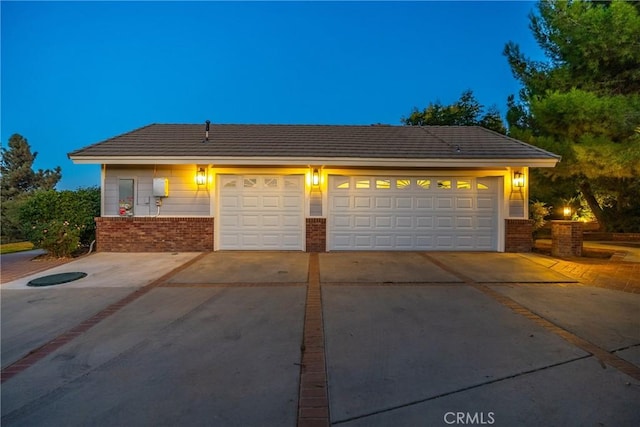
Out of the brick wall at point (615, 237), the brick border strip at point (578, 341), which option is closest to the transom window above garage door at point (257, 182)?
the brick border strip at point (578, 341)

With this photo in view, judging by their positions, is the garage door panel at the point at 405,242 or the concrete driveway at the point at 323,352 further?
the garage door panel at the point at 405,242

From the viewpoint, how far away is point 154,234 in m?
8.75

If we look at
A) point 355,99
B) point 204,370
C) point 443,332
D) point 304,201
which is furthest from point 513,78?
point 355,99

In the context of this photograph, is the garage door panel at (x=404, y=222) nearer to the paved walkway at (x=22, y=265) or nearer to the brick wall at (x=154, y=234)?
the brick wall at (x=154, y=234)

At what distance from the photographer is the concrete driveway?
227cm

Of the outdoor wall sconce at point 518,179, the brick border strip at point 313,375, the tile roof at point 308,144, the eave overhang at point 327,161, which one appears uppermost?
the tile roof at point 308,144

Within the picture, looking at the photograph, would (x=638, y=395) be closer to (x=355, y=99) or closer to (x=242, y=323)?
(x=242, y=323)

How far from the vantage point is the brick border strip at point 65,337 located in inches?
113

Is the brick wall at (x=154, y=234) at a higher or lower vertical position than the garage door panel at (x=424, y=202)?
lower

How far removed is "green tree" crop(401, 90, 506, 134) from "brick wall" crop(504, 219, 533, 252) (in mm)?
12867

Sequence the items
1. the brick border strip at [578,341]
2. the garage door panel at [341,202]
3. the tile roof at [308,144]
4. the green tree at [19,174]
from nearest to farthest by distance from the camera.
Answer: the brick border strip at [578,341] → the tile roof at [308,144] → the garage door panel at [341,202] → the green tree at [19,174]

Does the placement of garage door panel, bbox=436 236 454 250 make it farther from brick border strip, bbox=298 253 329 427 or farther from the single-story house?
brick border strip, bbox=298 253 329 427

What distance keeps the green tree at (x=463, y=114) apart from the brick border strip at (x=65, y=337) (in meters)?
19.7

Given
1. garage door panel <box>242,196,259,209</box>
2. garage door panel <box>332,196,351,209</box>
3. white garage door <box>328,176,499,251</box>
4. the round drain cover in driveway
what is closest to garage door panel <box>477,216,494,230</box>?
white garage door <box>328,176,499,251</box>
